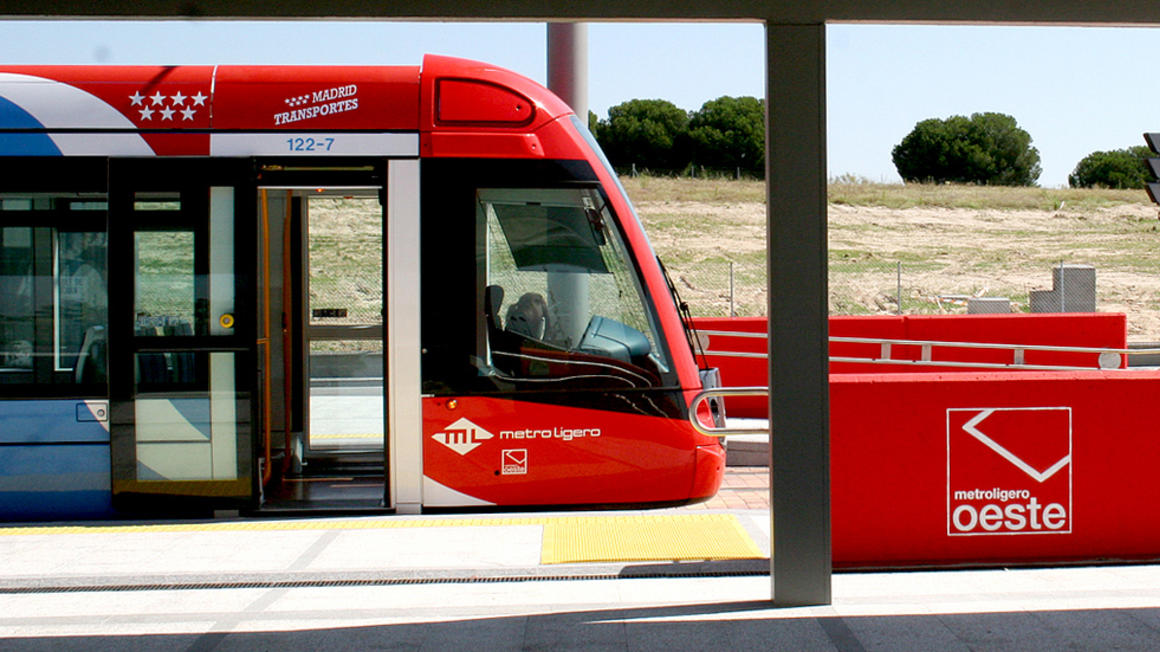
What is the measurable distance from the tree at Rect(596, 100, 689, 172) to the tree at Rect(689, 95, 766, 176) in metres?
0.88

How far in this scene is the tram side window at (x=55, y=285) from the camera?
273 inches

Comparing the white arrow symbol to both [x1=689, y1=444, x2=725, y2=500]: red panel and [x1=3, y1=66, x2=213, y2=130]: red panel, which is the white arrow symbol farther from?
[x1=3, y1=66, x2=213, y2=130]: red panel

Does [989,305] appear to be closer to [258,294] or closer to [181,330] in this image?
[258,294]

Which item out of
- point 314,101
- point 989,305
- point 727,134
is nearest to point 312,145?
point 314,101

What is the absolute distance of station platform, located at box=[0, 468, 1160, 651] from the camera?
439 centimetres

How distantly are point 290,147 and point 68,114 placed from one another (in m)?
1.39

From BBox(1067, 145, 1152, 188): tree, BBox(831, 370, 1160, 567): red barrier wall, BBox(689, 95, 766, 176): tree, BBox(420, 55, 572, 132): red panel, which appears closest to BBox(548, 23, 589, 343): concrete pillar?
BBox(420, 55, 572, 132): red panel

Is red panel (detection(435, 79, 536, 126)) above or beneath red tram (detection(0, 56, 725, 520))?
above

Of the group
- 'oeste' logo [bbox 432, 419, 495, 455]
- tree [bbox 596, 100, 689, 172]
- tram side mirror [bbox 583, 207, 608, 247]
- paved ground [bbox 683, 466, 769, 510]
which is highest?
tree [bbox 596, 100, 689, 172]

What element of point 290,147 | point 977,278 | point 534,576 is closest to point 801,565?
point 534,576

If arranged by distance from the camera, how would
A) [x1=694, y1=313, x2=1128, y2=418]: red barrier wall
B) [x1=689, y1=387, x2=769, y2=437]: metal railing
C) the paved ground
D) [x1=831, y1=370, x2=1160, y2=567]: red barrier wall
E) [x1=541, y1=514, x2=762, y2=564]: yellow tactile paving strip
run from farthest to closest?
[x1=694, y1=313, x2=1128, y2=418]: red barrier wall → the paved ground → [x1=541, y1=514, x2=762, y2=564]: yellow tactile paving strip → [x1=831, y1=370, x2=1160, y2=567]: red barrier wall → [x1=689, y1=387, x2=769, y2=437]: metal railing

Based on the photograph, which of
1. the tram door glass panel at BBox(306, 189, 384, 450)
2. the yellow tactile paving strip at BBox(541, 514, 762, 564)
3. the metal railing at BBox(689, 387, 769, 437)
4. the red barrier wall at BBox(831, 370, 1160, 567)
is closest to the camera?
the metal railing at BBox(689, 387, 769, 437)

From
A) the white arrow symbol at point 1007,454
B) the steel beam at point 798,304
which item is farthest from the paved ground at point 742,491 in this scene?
the steel beam at point 798,304

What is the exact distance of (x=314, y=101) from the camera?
6941 millimetres
